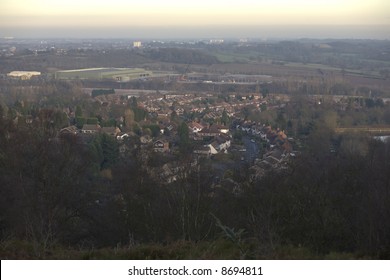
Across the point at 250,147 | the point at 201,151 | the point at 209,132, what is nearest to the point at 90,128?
the point at 209,132

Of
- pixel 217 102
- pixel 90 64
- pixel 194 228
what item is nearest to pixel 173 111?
pixel 217 102

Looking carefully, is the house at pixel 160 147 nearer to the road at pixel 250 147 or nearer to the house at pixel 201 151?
the house at pixel 201 151

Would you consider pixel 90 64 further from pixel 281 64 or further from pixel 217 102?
pixel 217 102

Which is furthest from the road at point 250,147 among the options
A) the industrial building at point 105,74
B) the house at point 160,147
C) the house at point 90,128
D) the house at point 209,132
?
the industrial building at point 105,74

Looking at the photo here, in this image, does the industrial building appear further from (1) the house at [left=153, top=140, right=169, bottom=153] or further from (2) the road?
(1) the house at [left=153, top=140, right=169, bottom=153]

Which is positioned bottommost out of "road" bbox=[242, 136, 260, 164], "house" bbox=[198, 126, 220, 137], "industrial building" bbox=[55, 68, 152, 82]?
"road" bbox=[242, 136, 260, 164]

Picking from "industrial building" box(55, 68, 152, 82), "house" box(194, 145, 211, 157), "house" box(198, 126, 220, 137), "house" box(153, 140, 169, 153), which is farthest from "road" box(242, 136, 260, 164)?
"industrial building" box(55, 68, 152, 82)
